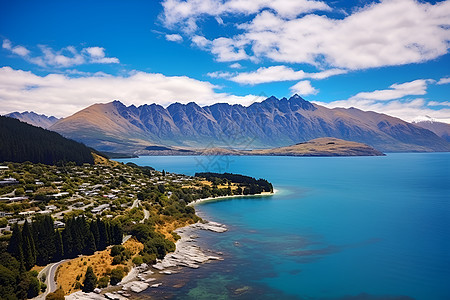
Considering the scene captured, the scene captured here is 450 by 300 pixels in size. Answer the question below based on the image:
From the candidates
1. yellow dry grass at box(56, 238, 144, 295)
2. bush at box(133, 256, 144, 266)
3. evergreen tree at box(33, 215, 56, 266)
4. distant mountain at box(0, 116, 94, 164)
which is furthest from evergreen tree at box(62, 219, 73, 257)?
distant mountain at box(0, 116, 94, 164)

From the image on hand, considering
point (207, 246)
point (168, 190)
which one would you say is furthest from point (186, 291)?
point (168, 190)

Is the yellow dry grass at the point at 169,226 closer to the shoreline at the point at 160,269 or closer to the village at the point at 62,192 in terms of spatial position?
the shoreline at the point at 160,269

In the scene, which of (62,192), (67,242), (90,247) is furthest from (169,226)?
(62,192)

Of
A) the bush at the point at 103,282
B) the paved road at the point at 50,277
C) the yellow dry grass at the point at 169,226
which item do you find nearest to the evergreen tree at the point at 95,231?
the paved road at the point at 50,277

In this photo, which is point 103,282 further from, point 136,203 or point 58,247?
point 136,203

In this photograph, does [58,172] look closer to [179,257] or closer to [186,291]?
[179,257]

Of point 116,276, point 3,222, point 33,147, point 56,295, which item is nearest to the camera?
point 56,295
